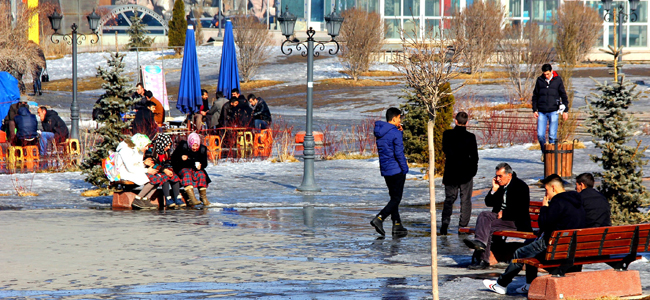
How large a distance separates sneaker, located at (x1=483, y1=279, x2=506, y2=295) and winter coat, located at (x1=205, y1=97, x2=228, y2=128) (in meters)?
14.1

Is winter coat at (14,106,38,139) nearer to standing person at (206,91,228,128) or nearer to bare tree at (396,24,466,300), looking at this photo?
standing person at (206,91,228,128)

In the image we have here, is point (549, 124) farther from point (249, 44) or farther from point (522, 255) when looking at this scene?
point (249, 44)

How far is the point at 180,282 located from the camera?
7766mm

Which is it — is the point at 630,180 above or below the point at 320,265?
above

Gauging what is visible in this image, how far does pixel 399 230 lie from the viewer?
10625 mm

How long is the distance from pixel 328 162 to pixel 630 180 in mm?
9880

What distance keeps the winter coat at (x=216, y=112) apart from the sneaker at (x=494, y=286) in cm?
1414

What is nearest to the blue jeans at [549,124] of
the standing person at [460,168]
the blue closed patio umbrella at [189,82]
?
the standing person at [460,168]

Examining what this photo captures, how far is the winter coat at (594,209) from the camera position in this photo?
751cm

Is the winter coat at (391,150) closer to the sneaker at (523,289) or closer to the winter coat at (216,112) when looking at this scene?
the sneaker at (523,289)

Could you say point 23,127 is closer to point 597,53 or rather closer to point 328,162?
point 328,162

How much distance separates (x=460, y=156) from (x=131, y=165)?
17.9ft

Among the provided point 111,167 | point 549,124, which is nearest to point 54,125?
point 111,167

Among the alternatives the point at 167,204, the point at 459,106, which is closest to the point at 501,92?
the point at 459,106
